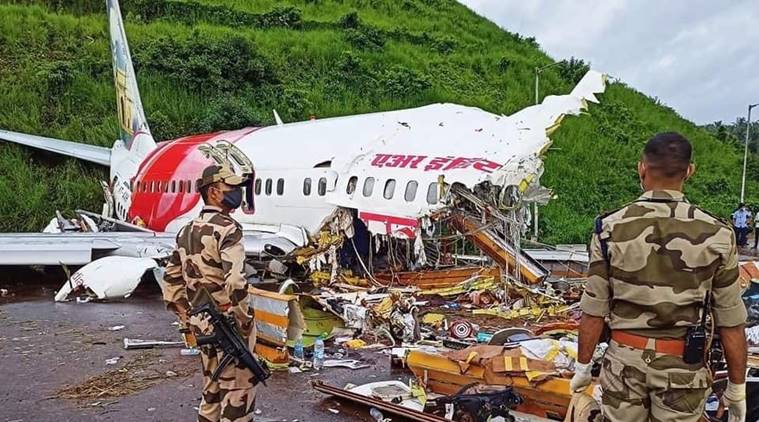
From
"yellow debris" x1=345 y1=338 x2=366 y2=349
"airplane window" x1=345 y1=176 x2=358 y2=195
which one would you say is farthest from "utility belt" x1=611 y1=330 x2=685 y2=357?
"airplane window" x1=345 y1=176 x2=358 y2=195

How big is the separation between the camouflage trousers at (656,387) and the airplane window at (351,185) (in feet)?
26.8

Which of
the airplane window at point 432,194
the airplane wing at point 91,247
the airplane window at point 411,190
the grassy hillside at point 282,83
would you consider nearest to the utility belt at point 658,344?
the airplane window at point 432,194

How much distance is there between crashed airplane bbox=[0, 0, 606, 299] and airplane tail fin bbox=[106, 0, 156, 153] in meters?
5.17

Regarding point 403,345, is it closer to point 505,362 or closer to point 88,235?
point 505,362

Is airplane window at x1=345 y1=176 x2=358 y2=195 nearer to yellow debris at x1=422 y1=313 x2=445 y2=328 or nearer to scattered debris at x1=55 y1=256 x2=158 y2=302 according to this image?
yellow debris at x1=422 y1=313 x2=445 y2=328

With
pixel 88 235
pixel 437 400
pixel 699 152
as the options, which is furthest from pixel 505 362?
pixel 699 152

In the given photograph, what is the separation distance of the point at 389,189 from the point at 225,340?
21.7ft

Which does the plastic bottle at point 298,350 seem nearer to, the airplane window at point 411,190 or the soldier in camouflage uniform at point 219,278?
the soldier in camouflage uniform at point 219,278

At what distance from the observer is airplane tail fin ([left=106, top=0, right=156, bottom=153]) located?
19.2m

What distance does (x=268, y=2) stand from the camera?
123 feet

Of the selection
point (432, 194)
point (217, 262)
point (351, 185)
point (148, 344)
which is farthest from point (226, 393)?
point (351, 185)

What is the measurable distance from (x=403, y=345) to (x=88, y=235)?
8.21 meters

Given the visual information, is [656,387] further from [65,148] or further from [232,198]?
[65,148]

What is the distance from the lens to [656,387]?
Result: 2941 millimetres
